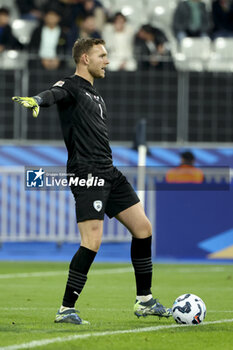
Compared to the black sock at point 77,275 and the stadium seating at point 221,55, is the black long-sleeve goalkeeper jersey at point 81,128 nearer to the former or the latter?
the black sock at point 77,275

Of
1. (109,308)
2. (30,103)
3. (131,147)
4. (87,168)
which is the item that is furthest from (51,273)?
(30,103)

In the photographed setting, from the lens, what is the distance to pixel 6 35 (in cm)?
1814

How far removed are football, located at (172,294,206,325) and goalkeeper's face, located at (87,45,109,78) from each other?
2.02 m

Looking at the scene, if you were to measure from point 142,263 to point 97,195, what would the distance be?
2.88 ft

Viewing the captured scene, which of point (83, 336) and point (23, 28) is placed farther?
point (23, 28)

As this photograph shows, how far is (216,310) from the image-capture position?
28.1ft

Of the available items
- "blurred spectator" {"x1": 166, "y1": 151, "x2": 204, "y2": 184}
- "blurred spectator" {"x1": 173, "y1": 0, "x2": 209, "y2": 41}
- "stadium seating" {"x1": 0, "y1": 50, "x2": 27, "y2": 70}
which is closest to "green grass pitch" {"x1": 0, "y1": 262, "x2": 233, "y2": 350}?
"blurred spectator" {"x1": 166, "y1": 151, "x2": 204, "y2": 184}

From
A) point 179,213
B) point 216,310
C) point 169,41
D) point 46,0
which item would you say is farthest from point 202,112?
point 216,310

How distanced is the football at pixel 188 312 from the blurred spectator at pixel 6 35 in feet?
37.0

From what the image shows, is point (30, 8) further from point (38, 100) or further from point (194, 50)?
point (38, 100)

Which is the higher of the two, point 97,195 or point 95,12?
point 95,12

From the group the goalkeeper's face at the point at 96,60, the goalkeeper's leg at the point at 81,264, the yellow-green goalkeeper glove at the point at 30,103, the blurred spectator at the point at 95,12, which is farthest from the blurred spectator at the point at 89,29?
the yellow-green goalkeeper glove at the point at 30,103

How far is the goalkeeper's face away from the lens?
740 cm

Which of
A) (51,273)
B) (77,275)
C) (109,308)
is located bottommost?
(51,273)
